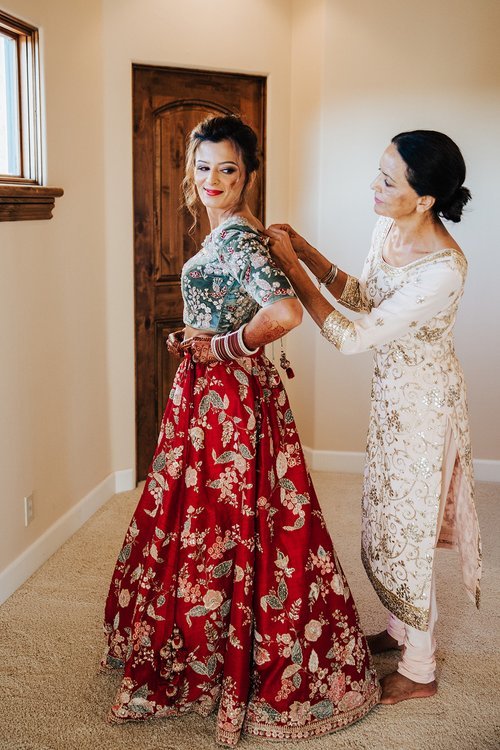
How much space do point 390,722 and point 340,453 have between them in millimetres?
2248

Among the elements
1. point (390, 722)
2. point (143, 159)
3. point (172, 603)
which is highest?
point (143, 159)

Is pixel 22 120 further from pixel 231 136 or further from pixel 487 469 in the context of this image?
pixel 487 469

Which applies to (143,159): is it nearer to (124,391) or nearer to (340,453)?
(124,391)

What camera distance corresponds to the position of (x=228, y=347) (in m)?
1.94

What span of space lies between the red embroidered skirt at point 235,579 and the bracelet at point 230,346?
0.13m

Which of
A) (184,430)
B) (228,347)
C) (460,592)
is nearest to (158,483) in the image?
(184,430)

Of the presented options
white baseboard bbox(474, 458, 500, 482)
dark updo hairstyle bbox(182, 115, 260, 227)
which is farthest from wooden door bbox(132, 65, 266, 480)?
dark updo hairstyle bbox(182, 115, 260, 227)

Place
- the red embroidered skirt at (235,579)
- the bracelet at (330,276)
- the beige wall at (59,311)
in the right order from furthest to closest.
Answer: the beige wall at (59,311) → the bracelet at (330,276) → the red embroidered skirt at (235,579)

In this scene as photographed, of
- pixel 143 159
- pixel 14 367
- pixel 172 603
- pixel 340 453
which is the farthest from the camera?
pixel 340 453

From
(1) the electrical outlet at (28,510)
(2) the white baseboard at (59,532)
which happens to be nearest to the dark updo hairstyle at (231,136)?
(1) the electrical outlet at (28,510)

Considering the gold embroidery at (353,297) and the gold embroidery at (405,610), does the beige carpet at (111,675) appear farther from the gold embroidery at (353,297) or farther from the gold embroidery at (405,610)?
the gold embroidery at (353,297)

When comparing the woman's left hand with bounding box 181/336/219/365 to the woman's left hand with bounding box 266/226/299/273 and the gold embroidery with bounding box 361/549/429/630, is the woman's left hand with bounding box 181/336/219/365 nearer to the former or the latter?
the woman's left hand with bounding box 266/226/299/273

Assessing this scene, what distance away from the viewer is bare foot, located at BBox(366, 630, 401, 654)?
8.39 ft

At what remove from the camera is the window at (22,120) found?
293cm
